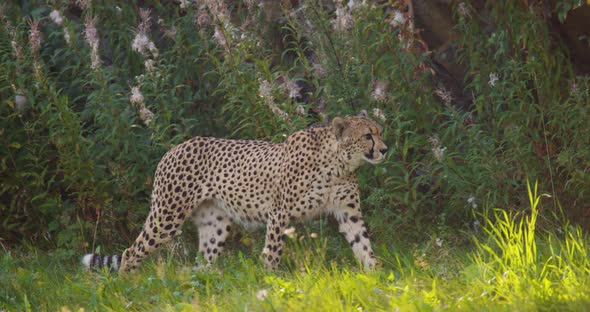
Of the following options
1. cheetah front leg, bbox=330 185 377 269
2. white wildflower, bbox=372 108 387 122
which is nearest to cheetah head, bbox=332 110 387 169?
cheetah front leg, bbox=330 185 377 269

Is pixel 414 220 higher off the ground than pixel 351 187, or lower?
lower

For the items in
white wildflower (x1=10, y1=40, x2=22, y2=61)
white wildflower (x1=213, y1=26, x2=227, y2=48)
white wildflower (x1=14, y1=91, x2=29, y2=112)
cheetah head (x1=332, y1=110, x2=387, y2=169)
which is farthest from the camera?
white wildflower (x1=14, y1=91, x2=29, y2=112)

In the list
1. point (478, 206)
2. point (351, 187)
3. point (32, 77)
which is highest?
point (32, 77)

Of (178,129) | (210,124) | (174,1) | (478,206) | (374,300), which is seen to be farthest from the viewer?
(174,1)

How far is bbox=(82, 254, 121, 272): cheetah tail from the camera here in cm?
668

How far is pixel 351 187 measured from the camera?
6207mm

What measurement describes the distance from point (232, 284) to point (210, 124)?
2806mm

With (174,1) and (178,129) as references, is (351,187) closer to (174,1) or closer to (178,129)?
(178,129)

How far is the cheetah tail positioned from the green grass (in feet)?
0.34

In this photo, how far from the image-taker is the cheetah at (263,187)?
20.3 feet

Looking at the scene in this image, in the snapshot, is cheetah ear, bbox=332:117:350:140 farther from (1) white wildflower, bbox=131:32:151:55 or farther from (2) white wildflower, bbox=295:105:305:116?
(1) white wildflower, bbox=131:32:151:55

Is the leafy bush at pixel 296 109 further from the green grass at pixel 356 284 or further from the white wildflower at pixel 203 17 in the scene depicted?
the green grass at pixel 356 284

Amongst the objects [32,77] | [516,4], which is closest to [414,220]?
[516,4]

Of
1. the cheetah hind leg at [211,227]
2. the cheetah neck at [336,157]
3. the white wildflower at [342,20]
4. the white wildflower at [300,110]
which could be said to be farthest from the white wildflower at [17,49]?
the cheetah neck at [336,157]
